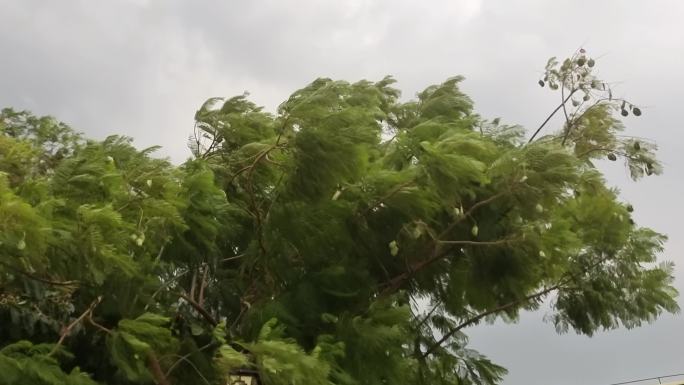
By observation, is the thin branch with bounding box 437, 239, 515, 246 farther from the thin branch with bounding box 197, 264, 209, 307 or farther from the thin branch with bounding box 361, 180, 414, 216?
the thin branch with bounding box 197, 264, 209, 307

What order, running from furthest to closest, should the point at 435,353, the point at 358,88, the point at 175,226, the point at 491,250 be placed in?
1. the point at 435,353
2. the point at 358,88
3. the point at 491,250
4. the point at 175,226

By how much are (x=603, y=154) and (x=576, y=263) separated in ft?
3.28

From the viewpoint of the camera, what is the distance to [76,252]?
452 centimetres

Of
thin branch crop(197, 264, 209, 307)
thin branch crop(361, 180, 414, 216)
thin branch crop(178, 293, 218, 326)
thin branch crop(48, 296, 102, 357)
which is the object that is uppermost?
thin branch crop(361, 180, 414, 216)

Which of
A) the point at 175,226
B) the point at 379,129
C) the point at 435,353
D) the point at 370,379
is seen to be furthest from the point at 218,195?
the point at 435,353

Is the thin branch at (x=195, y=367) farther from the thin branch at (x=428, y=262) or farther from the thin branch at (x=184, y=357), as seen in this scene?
the thin branch at (x=428, y=262)

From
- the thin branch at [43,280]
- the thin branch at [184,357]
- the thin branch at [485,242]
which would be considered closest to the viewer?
the thin branch at [43,280]

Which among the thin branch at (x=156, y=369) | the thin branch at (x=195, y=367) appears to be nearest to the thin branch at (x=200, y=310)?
the thin branch at (x=195, y=367)

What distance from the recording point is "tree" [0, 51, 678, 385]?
15.8ft

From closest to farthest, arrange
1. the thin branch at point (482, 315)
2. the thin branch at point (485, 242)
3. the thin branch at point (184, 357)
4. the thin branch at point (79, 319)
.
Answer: the thin branch at point (79, 319) < the thin branch at point (184, 357) < the thin branch at point (485, 242) < the thin branch at point (482, 315)

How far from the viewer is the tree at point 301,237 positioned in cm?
482

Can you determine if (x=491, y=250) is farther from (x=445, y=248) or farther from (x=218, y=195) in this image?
(x=218, y=195)

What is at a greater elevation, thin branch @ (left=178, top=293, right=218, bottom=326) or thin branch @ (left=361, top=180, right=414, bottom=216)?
thin branch @ (left=361, top=180, right=414, bottom=216)

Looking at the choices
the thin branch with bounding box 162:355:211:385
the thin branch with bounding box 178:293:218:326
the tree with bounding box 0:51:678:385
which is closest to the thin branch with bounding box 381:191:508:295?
the tree with bounding box 0:51:678:385
